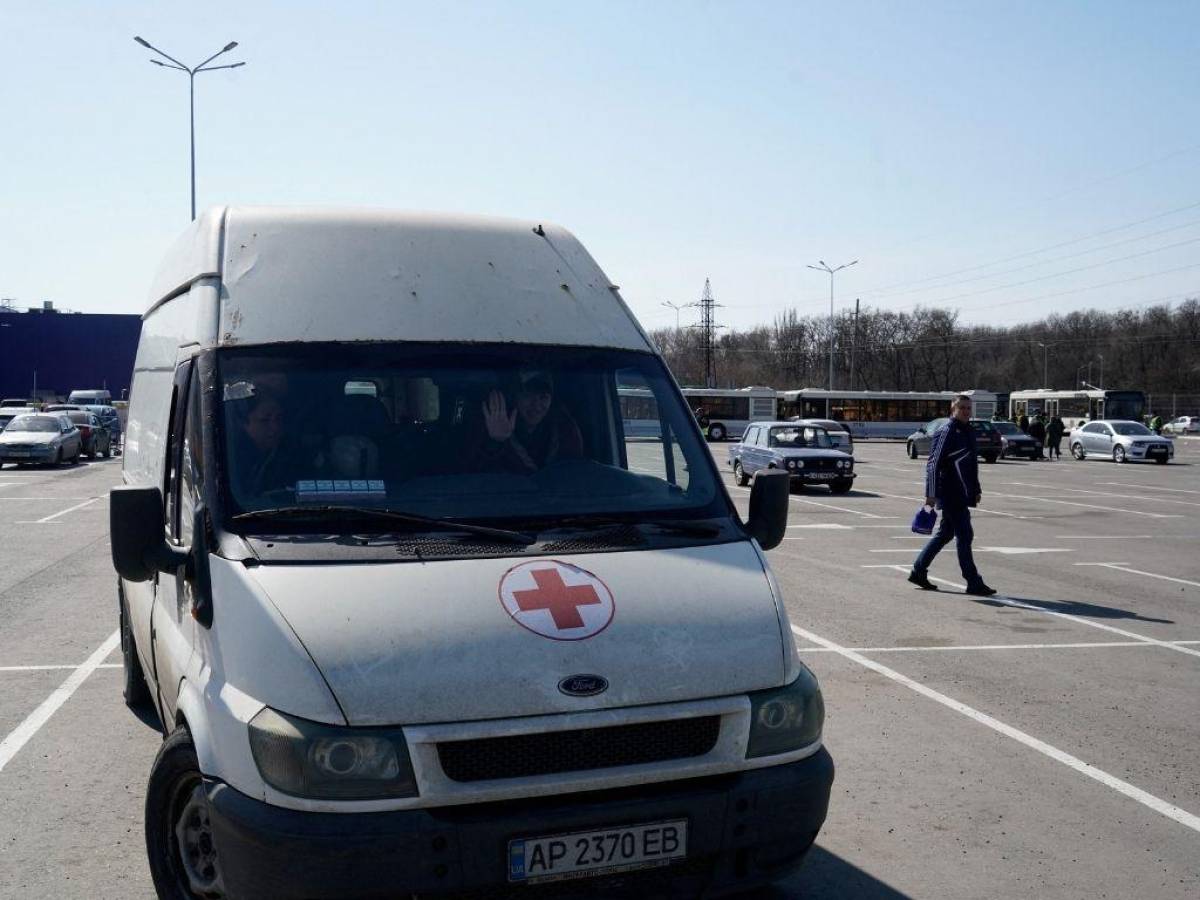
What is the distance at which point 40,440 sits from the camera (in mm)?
32719

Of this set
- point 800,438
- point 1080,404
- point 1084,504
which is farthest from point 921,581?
point 1080,404

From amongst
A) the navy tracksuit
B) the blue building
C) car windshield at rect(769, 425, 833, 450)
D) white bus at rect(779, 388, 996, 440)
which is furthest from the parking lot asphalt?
the blue building

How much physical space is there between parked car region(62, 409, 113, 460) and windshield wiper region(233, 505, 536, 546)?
3684 centimetres

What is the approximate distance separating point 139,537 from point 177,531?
0.71 m

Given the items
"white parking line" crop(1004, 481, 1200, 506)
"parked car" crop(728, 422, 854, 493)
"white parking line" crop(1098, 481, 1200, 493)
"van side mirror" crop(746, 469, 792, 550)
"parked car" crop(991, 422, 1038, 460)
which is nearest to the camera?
"van side mirror" crop(746, 469, 792, 550)

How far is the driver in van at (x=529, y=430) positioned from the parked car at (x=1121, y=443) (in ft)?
141

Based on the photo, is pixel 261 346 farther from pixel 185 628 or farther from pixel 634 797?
pixel 634 797

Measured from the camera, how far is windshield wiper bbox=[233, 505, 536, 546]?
3.86m

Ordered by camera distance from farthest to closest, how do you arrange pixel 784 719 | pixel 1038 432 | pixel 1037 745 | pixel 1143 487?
pixel 1038 432, pixel 1143 487, pixel 1037 745, pixel 784 719

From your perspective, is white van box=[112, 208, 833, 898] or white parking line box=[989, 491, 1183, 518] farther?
white parking line box=[989, 491, 1183, 518]

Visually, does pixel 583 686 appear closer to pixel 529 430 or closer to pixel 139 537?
pixel 529 430

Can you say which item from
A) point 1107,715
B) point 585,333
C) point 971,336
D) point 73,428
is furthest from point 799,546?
point 971,336

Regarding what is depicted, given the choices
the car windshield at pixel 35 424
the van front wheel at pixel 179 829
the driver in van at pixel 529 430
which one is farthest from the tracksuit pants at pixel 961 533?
the car windshield at pixel 35 424

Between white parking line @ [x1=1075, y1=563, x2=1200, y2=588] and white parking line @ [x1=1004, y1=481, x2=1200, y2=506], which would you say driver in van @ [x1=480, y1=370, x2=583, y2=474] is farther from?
white parking line @ [x1=1004, y1=481, x2=1200, y2=506]
